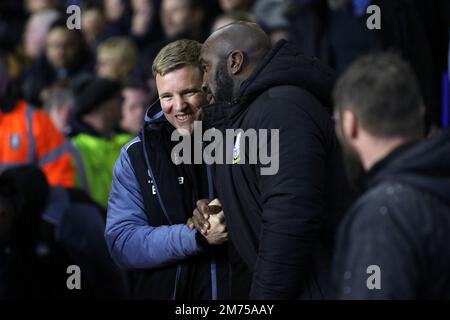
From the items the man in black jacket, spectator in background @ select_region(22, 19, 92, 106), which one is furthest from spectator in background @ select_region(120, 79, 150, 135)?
the man in black jacket

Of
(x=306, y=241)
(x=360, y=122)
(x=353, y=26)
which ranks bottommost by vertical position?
(x=306, y=241)

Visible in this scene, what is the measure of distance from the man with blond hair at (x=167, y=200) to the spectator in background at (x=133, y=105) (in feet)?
12.2

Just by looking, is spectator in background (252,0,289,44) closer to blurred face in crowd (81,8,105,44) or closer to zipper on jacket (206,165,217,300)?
blurred face in crowd (81,8,105,44)

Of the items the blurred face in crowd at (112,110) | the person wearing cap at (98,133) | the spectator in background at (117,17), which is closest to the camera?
the person wearing cap at (98,133)

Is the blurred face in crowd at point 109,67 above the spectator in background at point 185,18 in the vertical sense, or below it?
below

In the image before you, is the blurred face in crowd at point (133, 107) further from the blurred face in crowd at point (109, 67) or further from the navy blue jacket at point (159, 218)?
the navy blue jacket at point (159, 218)

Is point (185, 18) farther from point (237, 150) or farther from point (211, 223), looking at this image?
point (237, 150)

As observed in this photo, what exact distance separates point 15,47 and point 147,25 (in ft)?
A: 6.44

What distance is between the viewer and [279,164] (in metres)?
3.32

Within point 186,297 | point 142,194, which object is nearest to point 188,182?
point 142,194

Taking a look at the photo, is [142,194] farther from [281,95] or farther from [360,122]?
[360,122]

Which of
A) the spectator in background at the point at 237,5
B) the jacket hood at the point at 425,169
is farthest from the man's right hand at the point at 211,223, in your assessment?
the spectator in background at the point at 237,5

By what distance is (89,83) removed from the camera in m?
7.72

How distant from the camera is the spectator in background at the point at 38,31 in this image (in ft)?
32.6
